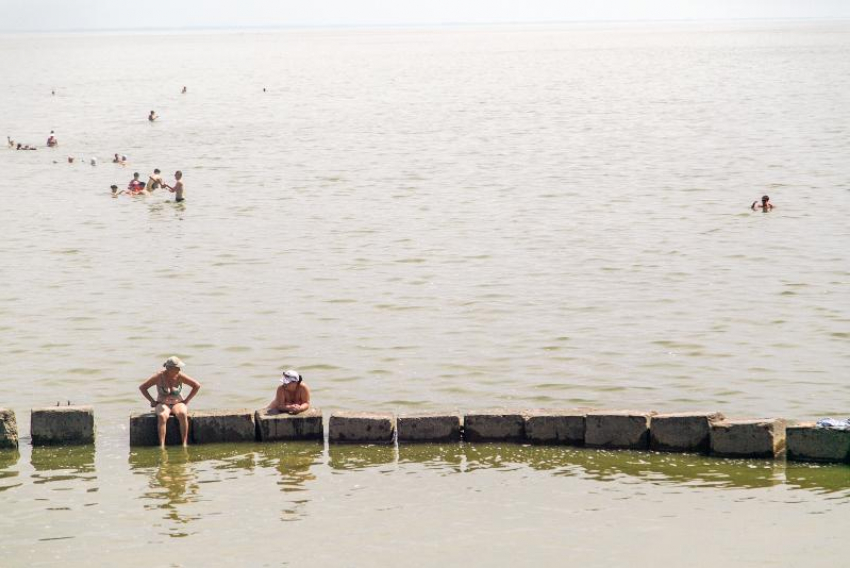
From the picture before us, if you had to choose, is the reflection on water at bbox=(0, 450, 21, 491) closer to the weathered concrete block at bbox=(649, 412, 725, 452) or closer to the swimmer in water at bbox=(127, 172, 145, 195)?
the weathered concrete block at bbox=(649, 412, 725, 452)

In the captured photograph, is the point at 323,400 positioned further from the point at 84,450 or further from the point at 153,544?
the point at 153,544

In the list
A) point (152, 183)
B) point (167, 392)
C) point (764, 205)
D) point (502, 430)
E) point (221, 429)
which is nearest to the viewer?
point (502, 430)

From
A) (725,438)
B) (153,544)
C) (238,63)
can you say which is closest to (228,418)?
(153,544)

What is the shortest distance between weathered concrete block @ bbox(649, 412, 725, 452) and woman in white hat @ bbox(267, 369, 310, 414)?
5.35 metres

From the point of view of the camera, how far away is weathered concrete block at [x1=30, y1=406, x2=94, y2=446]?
1856cm

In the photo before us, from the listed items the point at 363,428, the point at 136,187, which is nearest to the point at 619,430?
the point at 363,428

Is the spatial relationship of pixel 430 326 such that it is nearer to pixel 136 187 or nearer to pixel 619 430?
pixel 619 430

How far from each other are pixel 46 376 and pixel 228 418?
19.9ft

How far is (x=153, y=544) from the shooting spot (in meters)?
15.0

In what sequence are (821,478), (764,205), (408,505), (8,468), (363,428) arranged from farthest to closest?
1. (764,205)
2. (363,428)
3. (8,468)
4. (821,478)
5. (408,505)

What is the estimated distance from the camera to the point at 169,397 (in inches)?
737

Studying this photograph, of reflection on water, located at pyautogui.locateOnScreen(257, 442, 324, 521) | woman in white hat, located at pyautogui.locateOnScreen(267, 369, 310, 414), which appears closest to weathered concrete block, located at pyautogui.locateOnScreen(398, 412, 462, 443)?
reflection on water, located at pyautogui.locateOnScreen(257, 442, 324, 521)

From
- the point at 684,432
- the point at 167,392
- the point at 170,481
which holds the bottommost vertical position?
the point at 170,481

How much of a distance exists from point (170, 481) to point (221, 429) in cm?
153
